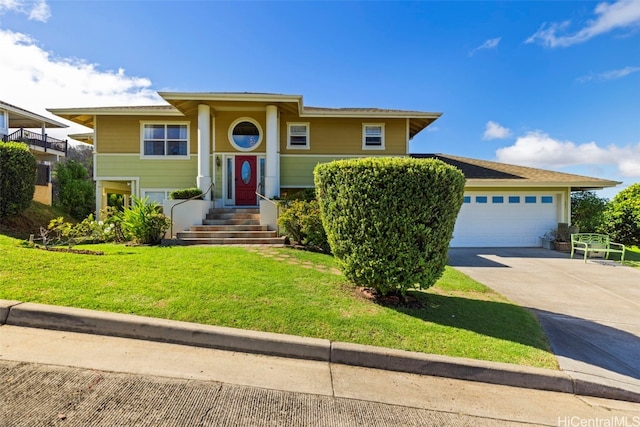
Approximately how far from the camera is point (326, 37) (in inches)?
466

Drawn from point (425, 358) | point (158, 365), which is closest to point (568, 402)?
point (425, 358)

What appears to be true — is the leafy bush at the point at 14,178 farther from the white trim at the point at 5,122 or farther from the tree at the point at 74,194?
the white trim at the point at 5,122

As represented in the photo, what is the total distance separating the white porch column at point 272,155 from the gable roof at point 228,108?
1.52ft

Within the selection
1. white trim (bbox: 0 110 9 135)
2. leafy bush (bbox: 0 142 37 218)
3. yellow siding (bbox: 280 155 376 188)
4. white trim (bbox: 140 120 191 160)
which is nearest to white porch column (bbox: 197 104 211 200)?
white trim (bbox: 140 120 191 160)

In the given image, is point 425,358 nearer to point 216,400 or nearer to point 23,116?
point 216,400

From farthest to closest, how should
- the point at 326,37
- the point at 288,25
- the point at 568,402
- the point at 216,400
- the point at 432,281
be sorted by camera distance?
the point at 326,37 → the point at 288,25 → the point at 432,281 → the point at 568,402 → the point at 216,400

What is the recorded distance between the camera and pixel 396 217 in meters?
4.43

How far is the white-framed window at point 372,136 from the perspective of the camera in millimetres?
13562

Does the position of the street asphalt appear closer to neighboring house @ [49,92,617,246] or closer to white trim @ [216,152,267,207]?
white trim @ [216,152,267,207]

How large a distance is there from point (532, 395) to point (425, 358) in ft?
3.56

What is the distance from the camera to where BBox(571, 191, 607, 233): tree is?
1366 centimetres

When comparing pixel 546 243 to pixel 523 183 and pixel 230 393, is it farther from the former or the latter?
pixel 230 393

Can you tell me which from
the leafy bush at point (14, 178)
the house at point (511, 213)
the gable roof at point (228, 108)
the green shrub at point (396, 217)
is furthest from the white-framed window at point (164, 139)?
the house at point (511, 213)

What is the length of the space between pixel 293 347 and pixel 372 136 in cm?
1165
